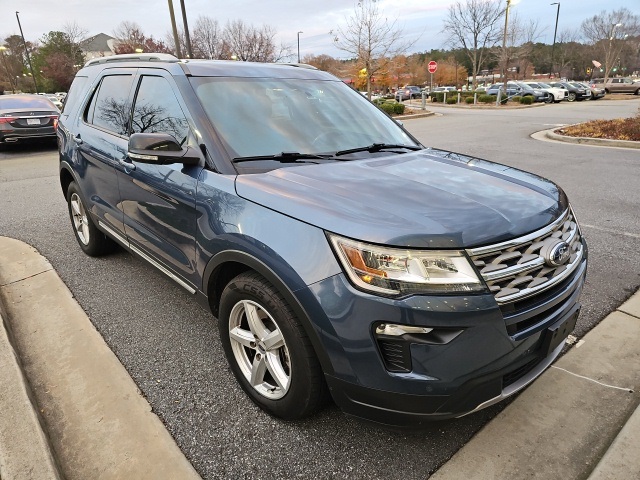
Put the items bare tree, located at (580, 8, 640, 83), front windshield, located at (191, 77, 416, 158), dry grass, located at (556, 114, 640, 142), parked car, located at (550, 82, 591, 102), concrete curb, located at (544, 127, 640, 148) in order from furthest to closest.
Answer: bare tree, located at (580, 8, 640, 83) < parked car, located at (550, 82, 591, 102) < dry grass, located at (556, 114, 640, 142) < concrete curb, located at (544, 127, 640, 148) < front windshield, located at (191, 77, 416, 158)

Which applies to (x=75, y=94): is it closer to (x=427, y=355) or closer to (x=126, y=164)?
(x=126, y=164)

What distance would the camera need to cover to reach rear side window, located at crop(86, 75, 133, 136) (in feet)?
11.1

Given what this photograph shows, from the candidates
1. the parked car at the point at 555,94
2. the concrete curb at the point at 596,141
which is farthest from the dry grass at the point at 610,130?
the parked car at the point at 555,94

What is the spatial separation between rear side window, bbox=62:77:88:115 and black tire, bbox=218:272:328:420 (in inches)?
125

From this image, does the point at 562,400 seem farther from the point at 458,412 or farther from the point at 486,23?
the point at 486,23

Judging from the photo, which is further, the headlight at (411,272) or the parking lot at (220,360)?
the parking lot at (220,360)

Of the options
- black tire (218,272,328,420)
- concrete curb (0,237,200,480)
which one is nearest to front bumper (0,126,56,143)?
concrete curb (0,237,200,480)

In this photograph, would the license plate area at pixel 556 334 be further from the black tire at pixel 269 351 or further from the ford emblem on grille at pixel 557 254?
the black tire at pixel 269 351

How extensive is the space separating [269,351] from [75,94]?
368cm

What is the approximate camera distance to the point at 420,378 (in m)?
1.71

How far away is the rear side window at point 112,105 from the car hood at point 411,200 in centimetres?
167

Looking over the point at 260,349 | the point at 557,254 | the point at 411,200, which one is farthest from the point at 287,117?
the point at 557,254

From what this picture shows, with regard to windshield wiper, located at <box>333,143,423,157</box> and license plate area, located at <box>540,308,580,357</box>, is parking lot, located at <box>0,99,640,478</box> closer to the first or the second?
license plate area, located at <box>540,308,580,357</box>

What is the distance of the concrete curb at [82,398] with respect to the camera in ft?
6.82
